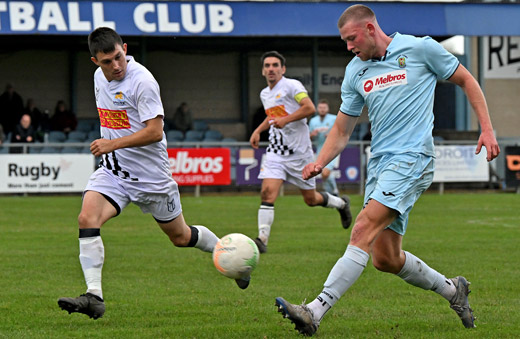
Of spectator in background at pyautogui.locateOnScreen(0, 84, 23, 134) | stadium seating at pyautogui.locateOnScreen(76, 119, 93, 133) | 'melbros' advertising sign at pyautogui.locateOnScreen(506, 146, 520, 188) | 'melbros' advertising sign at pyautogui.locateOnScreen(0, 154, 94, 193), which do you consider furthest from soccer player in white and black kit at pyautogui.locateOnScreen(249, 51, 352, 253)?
stadium seating at pyautogui.locateOnScreen(76, 119, 93, 133)

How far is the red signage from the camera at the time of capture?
24.1 metres

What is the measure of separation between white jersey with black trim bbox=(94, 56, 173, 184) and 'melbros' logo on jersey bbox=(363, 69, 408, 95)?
1.63 m

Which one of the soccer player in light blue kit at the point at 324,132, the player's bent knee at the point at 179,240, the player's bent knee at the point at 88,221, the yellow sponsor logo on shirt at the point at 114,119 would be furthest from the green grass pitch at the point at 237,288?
the soccer player in light blue kit at the point at 324,132

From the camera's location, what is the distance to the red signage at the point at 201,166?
2408 centimetres

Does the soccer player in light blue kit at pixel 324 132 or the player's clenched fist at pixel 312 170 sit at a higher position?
the player's clenched fist at pixel 312 170

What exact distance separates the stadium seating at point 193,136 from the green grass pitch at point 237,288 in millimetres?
12736

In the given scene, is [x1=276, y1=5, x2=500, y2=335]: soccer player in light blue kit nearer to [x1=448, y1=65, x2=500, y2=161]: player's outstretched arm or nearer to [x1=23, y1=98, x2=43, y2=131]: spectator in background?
[x1=448, y1=65, x2=500, y2=161]: player's outstretched arm

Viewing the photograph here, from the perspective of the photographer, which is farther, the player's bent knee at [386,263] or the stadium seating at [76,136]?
the stadium seating at [76,136]

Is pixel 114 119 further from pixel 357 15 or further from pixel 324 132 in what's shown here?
pixel 324 132

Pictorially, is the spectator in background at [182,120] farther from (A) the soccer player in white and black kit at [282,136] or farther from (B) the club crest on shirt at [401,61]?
(B) the club crest on shirt at [401,61]

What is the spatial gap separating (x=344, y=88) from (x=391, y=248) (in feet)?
3.84

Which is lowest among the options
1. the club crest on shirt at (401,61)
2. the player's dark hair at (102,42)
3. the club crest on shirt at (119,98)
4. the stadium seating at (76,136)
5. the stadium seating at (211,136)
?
the stadium seating at (211,136)

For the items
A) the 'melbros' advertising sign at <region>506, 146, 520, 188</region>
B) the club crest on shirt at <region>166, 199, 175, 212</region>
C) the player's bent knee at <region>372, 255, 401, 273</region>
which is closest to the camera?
the player's bent knee at <region>372, 255, 401, 273</region>

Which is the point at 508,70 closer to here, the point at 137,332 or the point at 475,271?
the point at 475,271
